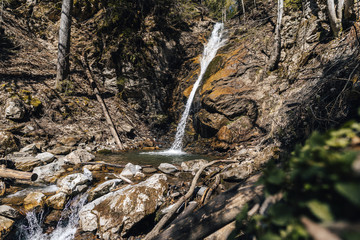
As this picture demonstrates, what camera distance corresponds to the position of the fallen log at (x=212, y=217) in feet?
5.19

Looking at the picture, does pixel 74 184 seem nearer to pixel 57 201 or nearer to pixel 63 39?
pixel 57 201

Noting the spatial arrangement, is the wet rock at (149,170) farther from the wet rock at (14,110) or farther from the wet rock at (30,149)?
the wet rock at (14,110)

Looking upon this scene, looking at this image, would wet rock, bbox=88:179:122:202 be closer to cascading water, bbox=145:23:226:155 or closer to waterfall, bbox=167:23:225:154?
cascading water, bbox=145:23:226:155

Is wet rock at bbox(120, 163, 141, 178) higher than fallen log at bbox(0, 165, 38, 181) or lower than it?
lower

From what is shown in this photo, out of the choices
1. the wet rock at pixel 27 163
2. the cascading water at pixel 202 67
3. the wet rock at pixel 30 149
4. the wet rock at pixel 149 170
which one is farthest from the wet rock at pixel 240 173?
the wet rock at pixel 30 149

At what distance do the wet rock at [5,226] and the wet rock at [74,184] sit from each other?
0.74m

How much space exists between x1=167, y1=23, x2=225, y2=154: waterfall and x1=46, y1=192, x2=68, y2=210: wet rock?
5112 mm

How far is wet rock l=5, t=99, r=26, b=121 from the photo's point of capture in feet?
18.4

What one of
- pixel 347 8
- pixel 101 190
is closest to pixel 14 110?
pixel 101 190

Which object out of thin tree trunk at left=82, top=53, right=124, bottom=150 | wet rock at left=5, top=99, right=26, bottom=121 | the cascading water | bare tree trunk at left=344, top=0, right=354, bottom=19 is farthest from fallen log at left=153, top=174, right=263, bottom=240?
wet rock at left=5, top=99, right=26, bottom=121

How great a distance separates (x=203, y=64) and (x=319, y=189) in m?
12.2

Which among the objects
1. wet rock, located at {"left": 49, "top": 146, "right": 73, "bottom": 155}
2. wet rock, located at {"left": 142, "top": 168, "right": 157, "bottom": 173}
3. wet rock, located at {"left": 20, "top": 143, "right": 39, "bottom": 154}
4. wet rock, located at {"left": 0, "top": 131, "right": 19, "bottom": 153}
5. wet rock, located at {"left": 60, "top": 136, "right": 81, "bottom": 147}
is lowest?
wet rock, located at {"left": 142, "top": 168, "right": 157, "bottom": 173}

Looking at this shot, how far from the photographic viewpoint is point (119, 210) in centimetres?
250

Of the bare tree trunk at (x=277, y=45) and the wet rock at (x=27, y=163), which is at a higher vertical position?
the bare tree trunk at (x=277, y=45)
